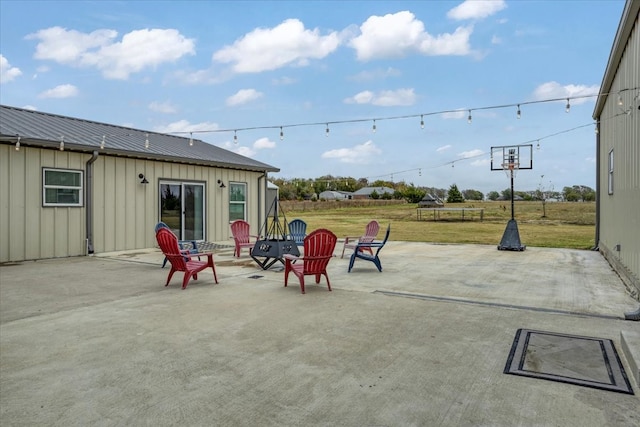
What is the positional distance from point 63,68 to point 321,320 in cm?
1340

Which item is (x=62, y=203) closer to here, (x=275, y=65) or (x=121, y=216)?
(x=121, y=216)

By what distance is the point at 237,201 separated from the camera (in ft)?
44.4

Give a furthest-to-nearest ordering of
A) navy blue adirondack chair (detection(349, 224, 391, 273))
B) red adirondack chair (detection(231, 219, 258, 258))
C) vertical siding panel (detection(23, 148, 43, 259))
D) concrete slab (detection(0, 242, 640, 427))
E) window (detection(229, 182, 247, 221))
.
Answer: window (detection(229, 182, 247, 221)) → red adirondack chair (detection(231, 219, 258, 258)) → vertical siding panel (detection(23, 148, 43, 259)) → navy blue adirondack chair (detection(349, 224, 391, 273)) → concrete slab (detection(0, 242, 640, 427))

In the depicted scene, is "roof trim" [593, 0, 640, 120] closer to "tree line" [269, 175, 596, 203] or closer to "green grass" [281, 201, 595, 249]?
"green grass" [281, 201, 595, 249]

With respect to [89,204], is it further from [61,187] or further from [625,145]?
[625,145]

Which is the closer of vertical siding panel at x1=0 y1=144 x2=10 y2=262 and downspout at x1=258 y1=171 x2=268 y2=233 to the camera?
vertical siding panel at x1=0 y1=144 x2=10 y2=262

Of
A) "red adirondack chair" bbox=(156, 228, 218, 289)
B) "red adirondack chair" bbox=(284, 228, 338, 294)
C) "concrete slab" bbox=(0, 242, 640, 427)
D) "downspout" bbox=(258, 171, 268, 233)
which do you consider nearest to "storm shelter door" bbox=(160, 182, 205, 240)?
"downspout" bbox=(258, 171, 268, 233)

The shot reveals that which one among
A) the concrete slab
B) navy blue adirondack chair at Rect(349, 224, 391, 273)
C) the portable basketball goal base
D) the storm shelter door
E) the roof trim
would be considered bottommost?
the concrete slab

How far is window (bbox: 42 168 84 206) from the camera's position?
8891mm

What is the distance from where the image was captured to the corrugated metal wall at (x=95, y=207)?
27.6 ft

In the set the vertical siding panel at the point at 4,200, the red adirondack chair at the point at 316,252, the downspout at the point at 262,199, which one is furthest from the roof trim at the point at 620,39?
the vertical siding panel at the point at 4,200

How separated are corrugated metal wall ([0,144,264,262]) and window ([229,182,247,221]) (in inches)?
13.9

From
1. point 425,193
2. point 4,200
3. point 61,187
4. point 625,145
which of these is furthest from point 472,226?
point 425,193

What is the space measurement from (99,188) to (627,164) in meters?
10.4
